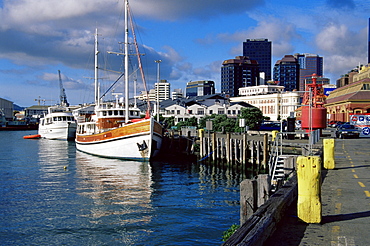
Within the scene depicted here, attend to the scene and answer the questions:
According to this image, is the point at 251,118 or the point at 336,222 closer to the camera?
the point at 336,222

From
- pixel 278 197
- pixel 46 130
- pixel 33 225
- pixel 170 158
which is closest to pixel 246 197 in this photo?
pixel 278 197

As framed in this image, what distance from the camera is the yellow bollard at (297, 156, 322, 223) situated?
9844 mm

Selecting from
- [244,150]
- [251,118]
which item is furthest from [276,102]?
[244,150]

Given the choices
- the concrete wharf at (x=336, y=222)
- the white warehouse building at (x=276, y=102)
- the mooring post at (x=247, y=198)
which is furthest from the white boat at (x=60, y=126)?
the mooring post at (x=247, y=198)

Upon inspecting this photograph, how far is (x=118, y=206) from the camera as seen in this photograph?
21.3 metres

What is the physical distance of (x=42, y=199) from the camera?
2312 cm

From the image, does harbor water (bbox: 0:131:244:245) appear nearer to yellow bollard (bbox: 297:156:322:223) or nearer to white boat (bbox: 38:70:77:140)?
yellow bollard (bbox: 297:156:322:223)

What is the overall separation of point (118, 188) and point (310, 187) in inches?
743

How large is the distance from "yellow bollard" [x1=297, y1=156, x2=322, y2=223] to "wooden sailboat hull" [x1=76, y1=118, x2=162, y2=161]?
3194 centimetres

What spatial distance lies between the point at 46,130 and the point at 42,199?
237 feet

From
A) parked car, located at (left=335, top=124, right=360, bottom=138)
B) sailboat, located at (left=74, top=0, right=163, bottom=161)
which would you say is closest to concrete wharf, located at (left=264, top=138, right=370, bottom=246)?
sailboat, located at (left=74, top=0, right=163, bottom=161)

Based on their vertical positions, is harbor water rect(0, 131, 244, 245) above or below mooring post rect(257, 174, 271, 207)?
below

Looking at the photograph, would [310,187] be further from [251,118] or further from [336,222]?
[251,118]

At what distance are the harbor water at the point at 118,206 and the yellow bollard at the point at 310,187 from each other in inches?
231
